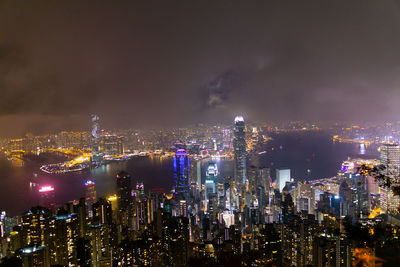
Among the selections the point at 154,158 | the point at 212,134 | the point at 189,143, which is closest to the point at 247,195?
the point at 212,134

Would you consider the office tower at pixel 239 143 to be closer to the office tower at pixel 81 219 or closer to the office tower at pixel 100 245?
the office tower at pixel 81 219

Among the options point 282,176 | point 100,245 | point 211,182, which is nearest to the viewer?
point 100,245

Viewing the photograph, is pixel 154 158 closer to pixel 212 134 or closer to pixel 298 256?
pixel 212 134

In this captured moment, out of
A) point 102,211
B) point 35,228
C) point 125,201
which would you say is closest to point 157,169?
point 125,201

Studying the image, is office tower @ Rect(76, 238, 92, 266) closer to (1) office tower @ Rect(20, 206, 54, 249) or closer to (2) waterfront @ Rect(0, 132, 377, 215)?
(1) office tower @ Rect(20, 206, 54, 249)

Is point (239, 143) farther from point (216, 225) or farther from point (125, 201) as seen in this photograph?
point (125, 201)

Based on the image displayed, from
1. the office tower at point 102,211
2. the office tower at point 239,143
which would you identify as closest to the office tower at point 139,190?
the office tower at point 102,211

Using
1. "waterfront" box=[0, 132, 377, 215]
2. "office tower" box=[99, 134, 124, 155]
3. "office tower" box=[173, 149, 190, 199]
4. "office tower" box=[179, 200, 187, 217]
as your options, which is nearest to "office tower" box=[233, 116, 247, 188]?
"waterfront" box=[0, 132, 377, 215]
